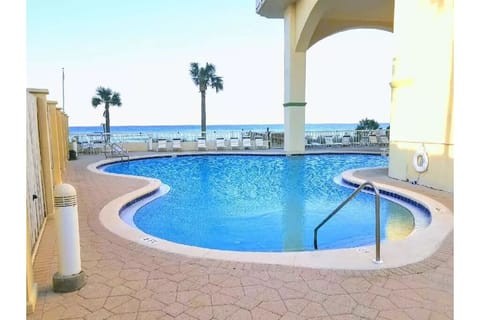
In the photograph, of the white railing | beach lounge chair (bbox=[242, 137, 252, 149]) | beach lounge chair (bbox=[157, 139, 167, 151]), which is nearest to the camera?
beach lounge chair (bbox=[157, 139, 167, 151])

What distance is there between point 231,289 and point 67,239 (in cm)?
130

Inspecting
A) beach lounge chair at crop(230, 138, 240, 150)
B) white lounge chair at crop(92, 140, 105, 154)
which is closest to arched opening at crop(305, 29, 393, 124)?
beach lounge chair at crop(230, 138, 240, 150)

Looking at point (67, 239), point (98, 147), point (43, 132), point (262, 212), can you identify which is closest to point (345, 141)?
point (98, 147)

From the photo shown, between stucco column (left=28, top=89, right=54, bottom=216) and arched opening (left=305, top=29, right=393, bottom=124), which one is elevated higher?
arched opening (left=305, top=29, right=393, bottom=124)

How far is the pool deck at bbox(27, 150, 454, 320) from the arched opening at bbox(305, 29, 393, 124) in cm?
668

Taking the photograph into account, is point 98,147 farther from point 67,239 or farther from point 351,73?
point 351,73

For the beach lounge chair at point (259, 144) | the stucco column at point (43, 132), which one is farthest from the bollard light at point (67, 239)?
the beach lounge chair at point (259, 144)

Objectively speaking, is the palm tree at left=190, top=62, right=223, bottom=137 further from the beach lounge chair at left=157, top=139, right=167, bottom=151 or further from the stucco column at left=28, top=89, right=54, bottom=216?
the stucco column at left=28, top=89, right=54, bottom=216

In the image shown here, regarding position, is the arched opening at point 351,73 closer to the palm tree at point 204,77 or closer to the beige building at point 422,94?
the beige building at point 422,94

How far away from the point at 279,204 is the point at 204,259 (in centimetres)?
342

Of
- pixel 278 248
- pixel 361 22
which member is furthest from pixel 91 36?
pixel 278 248

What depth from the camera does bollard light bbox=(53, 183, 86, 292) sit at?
249 centimetres

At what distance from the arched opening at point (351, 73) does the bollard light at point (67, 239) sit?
25.6ft
